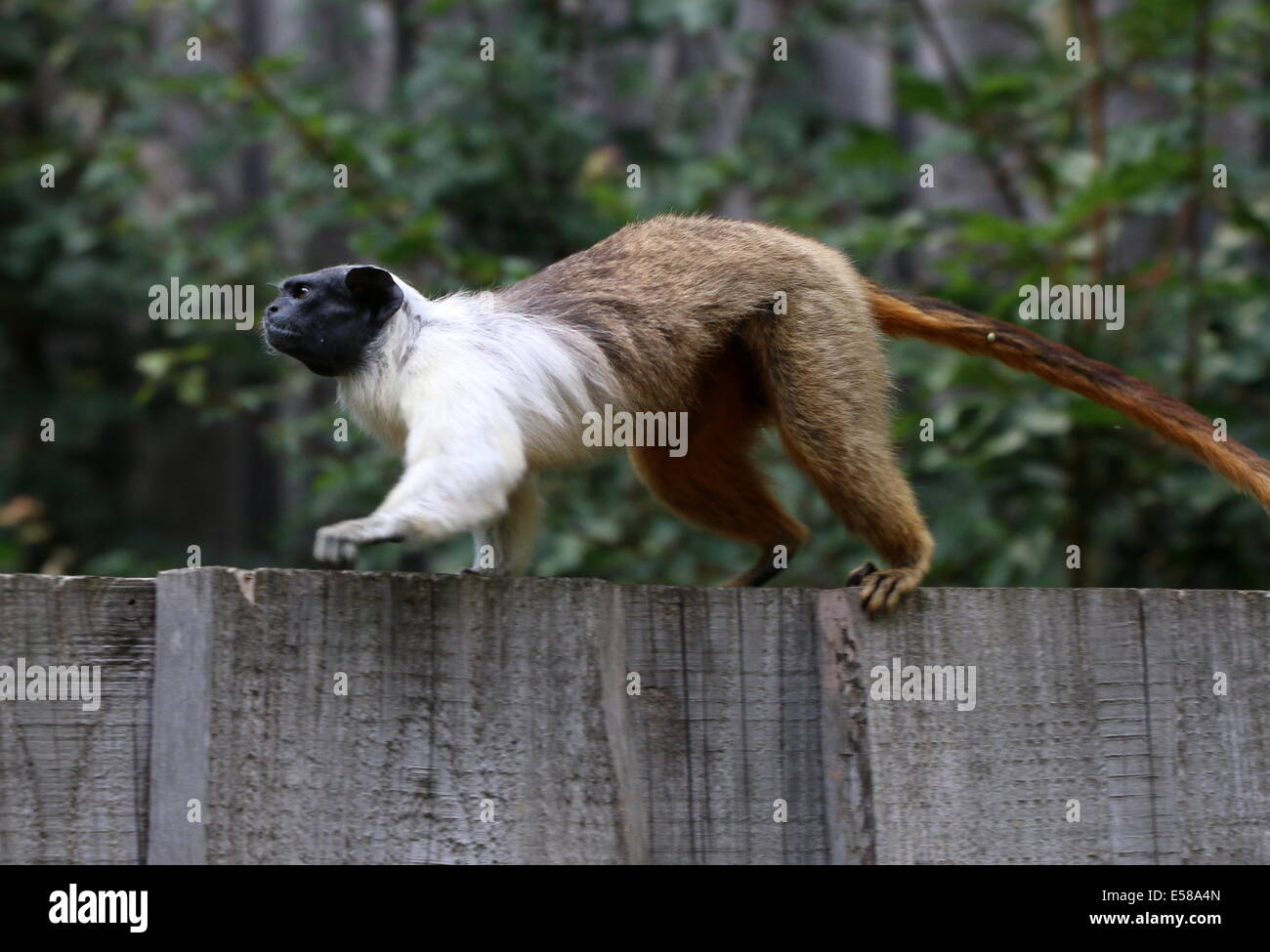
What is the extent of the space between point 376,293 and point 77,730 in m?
1.69

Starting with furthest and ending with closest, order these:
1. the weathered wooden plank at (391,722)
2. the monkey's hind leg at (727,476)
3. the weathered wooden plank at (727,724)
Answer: the monkey's hind leg at (727,476) → the weathered wooden plank at (727,724) → the weathered wooden plank at (391,722)

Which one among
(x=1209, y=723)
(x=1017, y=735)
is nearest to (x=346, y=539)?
(x=1017, y=735)

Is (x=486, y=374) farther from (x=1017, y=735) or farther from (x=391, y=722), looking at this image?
(x=1017, y=735)

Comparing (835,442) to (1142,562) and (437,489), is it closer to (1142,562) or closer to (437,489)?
(437,489)

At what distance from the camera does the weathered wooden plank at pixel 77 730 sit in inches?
98.8

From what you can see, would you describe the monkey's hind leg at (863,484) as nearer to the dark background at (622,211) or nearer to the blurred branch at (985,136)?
the dark background at (622,211)

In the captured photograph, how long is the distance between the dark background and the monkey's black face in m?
1.78

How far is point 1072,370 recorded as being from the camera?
410 cm

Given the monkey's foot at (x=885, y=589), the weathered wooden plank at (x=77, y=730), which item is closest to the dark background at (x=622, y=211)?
the monkey's foot at (x=885, y=589)

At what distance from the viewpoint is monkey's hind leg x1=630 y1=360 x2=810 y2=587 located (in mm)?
4434

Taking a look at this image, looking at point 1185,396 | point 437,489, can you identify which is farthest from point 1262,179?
point 437,489

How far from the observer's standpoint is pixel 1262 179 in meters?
6.43

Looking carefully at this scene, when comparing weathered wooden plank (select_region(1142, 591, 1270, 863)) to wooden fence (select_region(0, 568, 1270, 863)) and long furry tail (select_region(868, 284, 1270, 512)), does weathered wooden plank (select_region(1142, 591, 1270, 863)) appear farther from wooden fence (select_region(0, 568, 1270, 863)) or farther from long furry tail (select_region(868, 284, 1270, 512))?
long furry tail (select_region(868, 284, 1270, 512))

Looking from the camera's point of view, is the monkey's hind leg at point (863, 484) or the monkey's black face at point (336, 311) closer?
the monkey's black face at point (336, 311)
